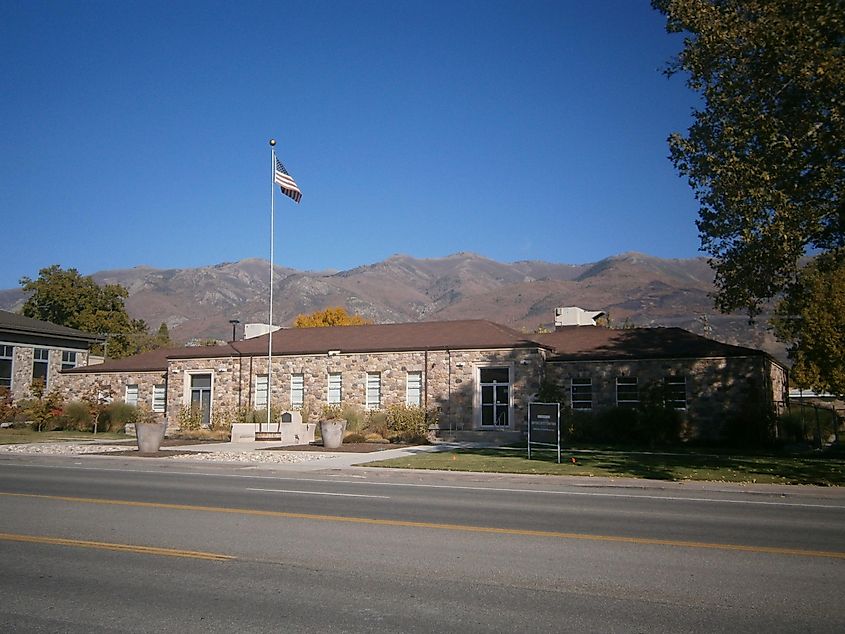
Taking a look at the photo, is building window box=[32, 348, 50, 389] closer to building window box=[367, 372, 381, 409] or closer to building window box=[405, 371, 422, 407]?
building window box=[367, 372, 381, 409]

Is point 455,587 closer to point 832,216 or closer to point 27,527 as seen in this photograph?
point 27,527

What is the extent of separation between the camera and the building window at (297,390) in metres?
39.0

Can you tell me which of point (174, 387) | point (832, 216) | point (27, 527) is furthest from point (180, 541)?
point (174, 387)

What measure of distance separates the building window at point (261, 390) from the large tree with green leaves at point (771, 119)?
24737 mm

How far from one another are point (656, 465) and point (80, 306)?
60.5 metres

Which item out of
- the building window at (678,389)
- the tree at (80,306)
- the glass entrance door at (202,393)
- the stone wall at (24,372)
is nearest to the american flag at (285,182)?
the glass entrance door at (202,393)

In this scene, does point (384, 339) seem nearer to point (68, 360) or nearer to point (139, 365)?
point (139, 365)

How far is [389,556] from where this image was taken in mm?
8453

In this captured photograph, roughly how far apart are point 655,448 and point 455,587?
22853 mm

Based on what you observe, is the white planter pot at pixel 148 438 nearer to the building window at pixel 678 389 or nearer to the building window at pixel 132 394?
the building window at pixel 132 394

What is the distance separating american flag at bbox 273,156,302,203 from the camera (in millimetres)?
32531

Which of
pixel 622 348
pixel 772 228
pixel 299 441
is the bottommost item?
pixel 299 441

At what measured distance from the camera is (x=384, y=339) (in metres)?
39.4

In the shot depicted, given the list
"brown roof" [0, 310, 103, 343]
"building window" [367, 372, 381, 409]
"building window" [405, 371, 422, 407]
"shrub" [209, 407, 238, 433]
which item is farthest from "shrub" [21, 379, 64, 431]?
"building window" [405, 371, 422, 407]
